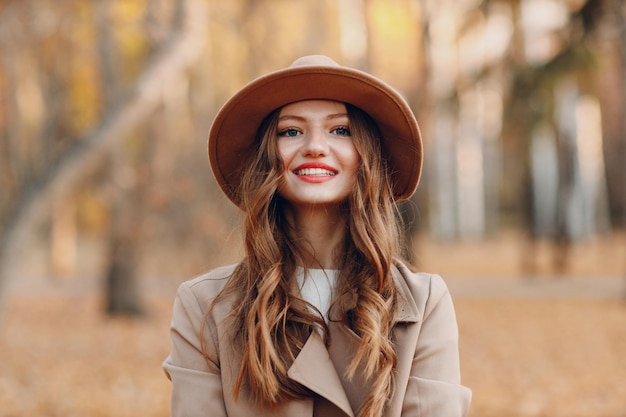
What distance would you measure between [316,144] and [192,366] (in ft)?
2.34

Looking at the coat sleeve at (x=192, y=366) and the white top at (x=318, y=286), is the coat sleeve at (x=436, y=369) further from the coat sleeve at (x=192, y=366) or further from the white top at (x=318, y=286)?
the coat sleeve at (x=192, y=366)

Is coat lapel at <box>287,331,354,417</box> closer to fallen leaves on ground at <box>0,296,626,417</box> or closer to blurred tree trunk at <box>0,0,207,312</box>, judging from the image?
fallen leaves on ground at <box>0,296,626,417</box>

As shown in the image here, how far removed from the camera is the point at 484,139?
37.3 meters

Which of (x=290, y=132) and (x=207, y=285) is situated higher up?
(x=290, y=132)

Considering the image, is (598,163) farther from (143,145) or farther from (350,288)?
(350,288)

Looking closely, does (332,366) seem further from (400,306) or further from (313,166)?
(313,166)

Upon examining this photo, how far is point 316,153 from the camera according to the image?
2.45 metres

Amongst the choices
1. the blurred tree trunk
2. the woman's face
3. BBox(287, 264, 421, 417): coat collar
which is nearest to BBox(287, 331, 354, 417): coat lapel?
BBox(287, 264, 421, 417): coat collar

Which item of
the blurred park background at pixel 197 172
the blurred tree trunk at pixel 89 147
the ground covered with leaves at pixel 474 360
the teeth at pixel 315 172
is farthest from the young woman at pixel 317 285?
the blurred tree trunk at pixel 89 147

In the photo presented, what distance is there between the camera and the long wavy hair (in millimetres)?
2309

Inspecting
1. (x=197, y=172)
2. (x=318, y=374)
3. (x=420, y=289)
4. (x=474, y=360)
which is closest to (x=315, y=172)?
(x=420, y=289)

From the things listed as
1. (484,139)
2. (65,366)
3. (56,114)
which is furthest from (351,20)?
(484,139)

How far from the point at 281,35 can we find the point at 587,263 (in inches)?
462

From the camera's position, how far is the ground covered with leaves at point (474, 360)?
22.5 feet
